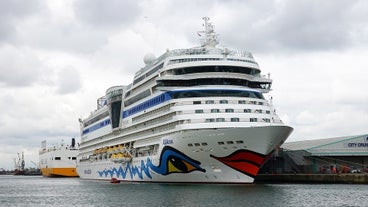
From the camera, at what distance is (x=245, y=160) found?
43.5 m

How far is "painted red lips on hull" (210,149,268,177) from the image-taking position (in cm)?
4328

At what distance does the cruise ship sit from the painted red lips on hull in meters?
0.08

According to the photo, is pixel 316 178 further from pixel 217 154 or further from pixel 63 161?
pixel 63 161

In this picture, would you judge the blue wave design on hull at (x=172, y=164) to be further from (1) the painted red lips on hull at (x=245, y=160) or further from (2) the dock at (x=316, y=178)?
(2) the dock at (x=316, y=178)

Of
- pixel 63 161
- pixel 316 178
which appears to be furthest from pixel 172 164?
pixel 63 161

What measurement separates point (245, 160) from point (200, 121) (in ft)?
16.1

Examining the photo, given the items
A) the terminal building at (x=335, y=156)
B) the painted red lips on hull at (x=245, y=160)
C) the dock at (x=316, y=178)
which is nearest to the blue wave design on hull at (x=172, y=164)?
the painted red lips on hull at (x=245, y=160)

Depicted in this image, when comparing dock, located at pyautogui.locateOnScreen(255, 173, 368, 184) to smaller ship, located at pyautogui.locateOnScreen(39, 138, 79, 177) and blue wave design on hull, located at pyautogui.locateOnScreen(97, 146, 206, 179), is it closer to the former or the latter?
blue wave design on hull, located at pyautogui.locateOnScreen(97, 146, 206, 179)

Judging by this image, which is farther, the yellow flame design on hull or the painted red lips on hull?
the yellow flame design on hull

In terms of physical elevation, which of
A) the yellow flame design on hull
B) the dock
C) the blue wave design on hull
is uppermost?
the blue wave design on hull

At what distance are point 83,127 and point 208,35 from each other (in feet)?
120

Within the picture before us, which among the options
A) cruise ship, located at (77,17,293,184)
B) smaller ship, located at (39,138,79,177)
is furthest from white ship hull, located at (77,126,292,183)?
smaller ship, located at (39,138,79,177)

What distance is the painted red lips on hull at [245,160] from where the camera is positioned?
43281 mm

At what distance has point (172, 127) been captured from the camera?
47312mm
